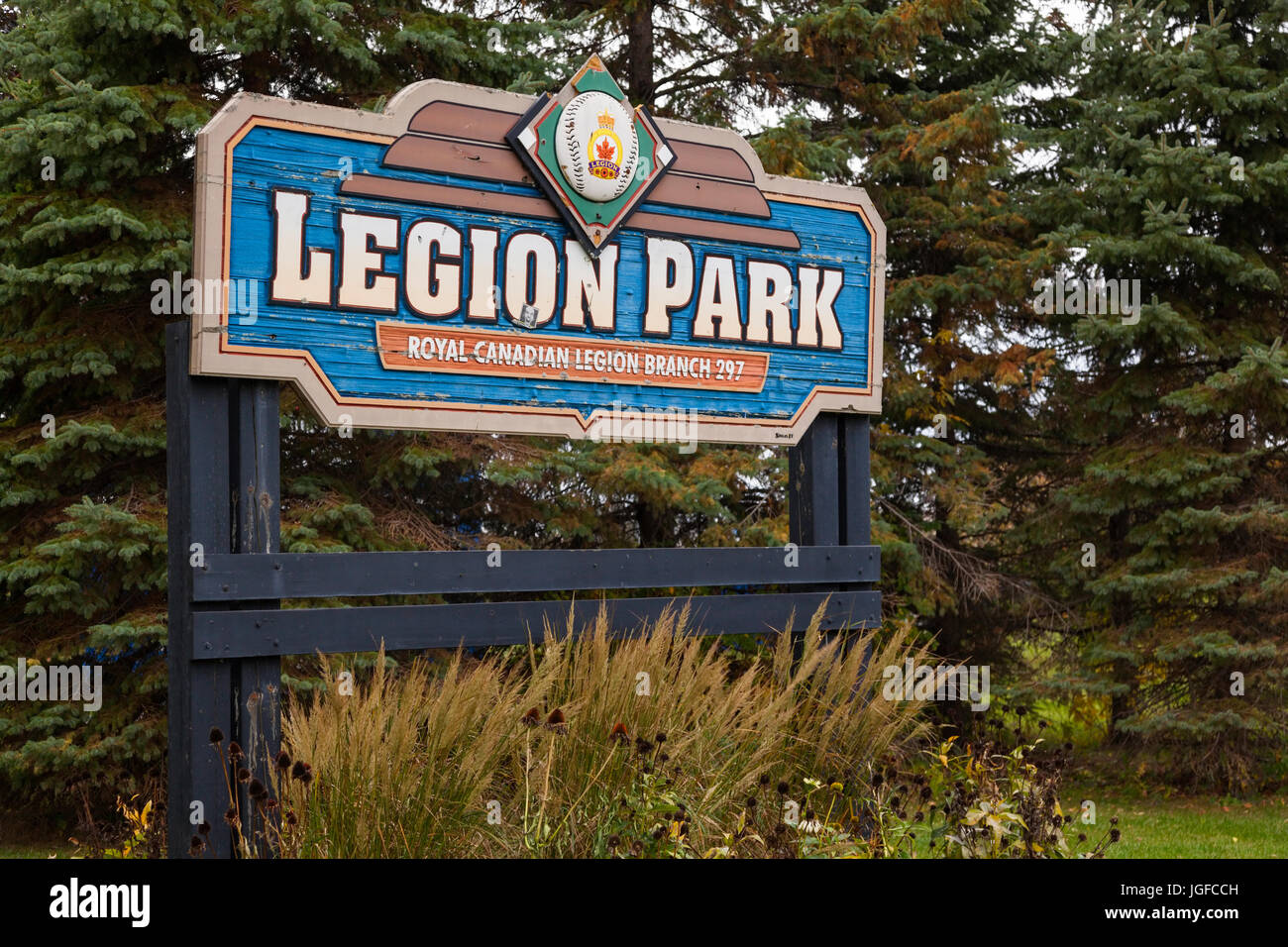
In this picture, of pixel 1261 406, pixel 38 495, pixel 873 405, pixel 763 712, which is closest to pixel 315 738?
pixel 763 712

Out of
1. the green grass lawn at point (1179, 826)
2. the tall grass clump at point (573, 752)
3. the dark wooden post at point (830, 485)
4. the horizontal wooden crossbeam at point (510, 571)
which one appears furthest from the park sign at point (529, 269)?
the green grass lawn at point (1179, 826)

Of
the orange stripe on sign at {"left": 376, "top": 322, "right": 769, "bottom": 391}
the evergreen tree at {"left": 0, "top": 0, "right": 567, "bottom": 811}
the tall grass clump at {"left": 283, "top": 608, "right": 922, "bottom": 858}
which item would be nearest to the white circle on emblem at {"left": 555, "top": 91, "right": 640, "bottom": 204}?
the orange stripe on sign at {"left": 376, "top": 322, "right": 769, "bottom": 391}

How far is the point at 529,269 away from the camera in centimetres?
537

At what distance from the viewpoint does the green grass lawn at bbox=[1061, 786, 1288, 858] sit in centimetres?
812

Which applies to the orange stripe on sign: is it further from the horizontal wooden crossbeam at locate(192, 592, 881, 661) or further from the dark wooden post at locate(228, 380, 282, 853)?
the horizontal wooden crossbeam at locate(192, 592, 881, 661)

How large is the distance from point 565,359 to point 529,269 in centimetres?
41

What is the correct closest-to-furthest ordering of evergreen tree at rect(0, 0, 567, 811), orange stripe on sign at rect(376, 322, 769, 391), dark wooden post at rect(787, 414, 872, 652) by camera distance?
orange stripe on sign at rect(376, 322, 769, 391) → dark wooden post at rect(787, 414, 872, 652) → evergreen tree at rect(0, 0, 567, 811)

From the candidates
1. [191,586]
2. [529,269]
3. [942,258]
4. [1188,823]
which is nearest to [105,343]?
[529,269]

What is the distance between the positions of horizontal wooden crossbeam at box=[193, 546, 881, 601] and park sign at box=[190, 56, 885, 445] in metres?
0.55

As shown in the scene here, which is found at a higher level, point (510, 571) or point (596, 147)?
point (596, 147)

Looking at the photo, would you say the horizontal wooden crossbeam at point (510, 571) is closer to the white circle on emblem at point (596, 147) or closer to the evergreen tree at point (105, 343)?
the white circle on emblem at point (596, 147)

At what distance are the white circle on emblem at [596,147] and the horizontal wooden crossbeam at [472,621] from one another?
179cm

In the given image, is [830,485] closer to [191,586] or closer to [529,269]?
[529,269]

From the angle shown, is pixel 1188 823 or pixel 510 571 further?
pixel 1188 823
